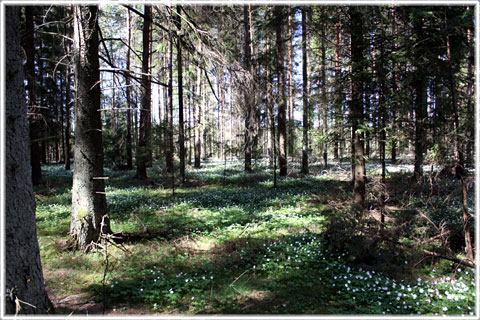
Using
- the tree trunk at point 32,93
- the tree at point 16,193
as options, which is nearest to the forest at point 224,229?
the tree at point 16,193

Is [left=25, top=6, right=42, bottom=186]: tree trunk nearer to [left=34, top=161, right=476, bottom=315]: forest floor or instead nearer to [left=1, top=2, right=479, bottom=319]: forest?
[left=1, top=2, right=479, bottom=319]: forest

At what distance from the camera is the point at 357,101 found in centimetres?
908

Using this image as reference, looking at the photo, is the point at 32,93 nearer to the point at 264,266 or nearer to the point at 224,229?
the point at 224,229

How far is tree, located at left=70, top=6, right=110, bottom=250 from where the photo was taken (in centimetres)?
600

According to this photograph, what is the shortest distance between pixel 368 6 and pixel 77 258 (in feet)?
33.8

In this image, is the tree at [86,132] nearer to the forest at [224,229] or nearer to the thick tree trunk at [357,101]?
the forest at [224,229]

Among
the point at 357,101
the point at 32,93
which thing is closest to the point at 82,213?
the point at 357,101

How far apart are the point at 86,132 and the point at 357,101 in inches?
312

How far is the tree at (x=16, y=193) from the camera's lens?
3307 mm

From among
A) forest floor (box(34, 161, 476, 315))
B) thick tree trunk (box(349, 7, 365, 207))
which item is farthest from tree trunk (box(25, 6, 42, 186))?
thick tree trunk (box(349, 7, 365, 207))

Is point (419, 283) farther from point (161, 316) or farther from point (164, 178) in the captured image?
point (164, 178)

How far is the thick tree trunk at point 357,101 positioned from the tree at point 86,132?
7.31m

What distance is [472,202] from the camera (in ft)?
33.8

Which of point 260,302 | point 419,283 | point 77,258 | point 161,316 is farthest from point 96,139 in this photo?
point 419,283
